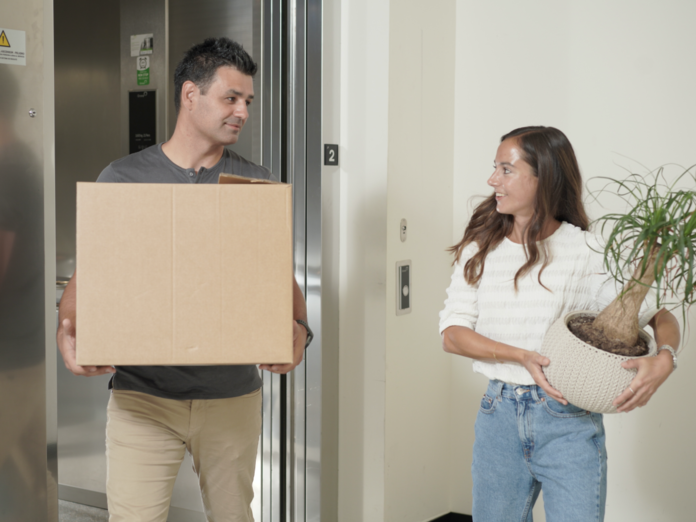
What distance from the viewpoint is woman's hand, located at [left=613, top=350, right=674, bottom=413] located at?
1199 mm

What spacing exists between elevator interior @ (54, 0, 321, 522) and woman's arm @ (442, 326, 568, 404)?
70 centimetres

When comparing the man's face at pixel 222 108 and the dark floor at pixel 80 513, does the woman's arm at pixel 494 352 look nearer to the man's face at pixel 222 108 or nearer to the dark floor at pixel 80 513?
the man's face at pixel 222 108

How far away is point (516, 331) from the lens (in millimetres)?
1386

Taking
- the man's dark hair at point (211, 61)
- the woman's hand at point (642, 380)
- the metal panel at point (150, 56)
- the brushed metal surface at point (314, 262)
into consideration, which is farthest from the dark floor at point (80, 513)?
the woman's hand at point (642, 380)

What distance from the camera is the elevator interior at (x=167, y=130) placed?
2057 millimetres

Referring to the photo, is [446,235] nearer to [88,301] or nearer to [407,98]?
[407,98]

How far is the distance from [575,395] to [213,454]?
31.8 inches

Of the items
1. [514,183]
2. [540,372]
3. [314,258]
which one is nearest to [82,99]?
[314,258]

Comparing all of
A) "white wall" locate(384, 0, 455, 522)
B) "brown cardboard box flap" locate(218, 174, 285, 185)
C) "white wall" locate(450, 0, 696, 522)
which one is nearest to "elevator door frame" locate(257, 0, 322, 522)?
"white wall" locate(384, 0, 455, 522)

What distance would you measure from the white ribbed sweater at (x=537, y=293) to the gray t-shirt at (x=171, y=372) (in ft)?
1.84

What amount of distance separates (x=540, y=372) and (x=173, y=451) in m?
0.81

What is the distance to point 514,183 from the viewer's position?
1.42 metres

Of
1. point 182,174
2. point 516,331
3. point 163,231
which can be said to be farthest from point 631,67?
point 163,231

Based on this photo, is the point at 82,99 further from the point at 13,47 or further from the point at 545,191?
the point at 545,191
